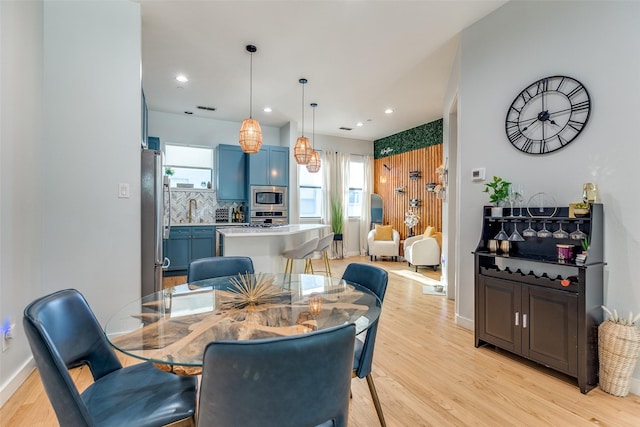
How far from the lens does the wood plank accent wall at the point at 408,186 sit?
6.45m

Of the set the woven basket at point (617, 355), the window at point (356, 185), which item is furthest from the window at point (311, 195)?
the woven basket at point (617, 355)

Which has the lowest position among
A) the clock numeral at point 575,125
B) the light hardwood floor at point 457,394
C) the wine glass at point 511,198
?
the light hardwood floor at point 457,394

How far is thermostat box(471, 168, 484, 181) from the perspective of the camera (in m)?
2.93

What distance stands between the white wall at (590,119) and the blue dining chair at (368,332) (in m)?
1.55

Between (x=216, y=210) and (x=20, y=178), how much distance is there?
4290mm

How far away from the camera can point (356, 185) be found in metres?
8.12

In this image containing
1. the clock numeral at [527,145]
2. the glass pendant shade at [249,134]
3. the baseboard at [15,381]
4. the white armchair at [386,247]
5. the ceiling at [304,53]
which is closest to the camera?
the baseboard at [15,381]

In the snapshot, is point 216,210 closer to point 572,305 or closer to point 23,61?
point 23,61

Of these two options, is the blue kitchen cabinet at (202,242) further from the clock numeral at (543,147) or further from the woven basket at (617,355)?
the woven basket at (617,355)

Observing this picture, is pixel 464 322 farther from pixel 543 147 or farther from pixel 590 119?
pixel 590 119

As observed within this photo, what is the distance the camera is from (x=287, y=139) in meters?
6.55

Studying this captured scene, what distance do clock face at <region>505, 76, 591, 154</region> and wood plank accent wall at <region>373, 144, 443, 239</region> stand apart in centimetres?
363

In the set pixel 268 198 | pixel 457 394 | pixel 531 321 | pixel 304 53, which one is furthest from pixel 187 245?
pixel 531 321

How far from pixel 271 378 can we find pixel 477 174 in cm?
285
